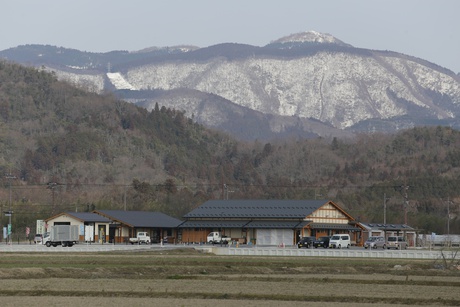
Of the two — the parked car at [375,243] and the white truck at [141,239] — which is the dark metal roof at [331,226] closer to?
the parked car at [375,243]

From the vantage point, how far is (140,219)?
11919 centimetres

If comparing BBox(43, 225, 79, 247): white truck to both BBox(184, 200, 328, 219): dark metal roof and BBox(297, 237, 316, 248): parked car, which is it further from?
BBox(297, 237, 316, 248): parked car

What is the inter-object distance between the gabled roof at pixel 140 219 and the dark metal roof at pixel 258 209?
4.62 m

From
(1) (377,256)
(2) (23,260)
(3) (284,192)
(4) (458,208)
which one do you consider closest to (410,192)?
(4) (458,208)

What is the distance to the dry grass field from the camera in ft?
130

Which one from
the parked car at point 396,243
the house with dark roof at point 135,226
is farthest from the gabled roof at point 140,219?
the parked car at point 396,243

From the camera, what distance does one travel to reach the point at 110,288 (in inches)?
1722

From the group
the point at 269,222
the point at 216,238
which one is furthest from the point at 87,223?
the point at 269,222

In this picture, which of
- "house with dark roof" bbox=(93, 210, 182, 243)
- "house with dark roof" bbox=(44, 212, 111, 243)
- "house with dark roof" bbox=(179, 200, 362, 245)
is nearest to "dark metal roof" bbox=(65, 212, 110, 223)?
"house with dark roof" bbox=(44, 212, 111, 243)

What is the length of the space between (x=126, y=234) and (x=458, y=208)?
61637mm

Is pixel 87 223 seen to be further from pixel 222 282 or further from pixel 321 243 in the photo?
pixel 222 282

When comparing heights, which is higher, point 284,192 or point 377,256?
point 284,192

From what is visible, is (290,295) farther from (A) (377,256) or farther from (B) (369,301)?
(A) (377,256)

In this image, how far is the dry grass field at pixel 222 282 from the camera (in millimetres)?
39500
